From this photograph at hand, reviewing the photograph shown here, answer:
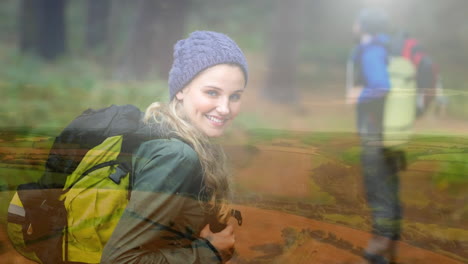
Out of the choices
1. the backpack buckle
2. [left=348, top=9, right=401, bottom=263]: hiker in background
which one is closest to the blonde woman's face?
the backpack buckle

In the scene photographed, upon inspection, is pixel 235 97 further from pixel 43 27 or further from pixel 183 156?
pixel 43 27

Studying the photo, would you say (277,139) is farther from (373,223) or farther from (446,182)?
(446,182)

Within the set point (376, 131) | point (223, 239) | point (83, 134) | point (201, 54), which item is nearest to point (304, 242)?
point (223, 239)

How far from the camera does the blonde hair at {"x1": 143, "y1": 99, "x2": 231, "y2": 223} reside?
221 centimetres

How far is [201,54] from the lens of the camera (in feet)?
7.11

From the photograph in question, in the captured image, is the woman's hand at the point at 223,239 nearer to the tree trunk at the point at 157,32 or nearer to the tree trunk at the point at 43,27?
the tree trunk at the point at 157,32

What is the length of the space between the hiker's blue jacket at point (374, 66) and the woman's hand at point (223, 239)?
0.75 m

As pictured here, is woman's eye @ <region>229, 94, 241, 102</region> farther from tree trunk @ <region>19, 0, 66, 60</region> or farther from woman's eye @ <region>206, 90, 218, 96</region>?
tree trunk @ <region>19, 0, 66, 60</region>

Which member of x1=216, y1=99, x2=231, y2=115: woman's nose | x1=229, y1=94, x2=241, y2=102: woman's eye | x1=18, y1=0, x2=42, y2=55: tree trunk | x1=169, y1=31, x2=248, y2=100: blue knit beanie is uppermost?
x1=18, y1=0, x2=42, y2=55: tree trunk

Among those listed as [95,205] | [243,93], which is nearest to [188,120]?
[243,93]

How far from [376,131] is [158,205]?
2.87 feet

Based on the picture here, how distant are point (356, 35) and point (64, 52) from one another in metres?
1.13

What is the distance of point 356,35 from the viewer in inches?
83.5

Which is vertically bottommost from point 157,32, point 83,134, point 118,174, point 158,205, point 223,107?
point 158,205
